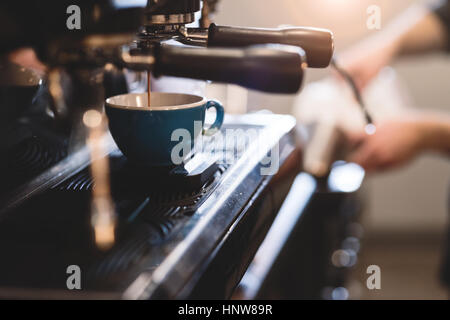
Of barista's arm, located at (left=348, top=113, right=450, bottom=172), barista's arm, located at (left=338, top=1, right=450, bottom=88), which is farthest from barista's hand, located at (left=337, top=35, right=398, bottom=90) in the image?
barista's arm, located at (left=348, top=113, right=450, bottom=172)

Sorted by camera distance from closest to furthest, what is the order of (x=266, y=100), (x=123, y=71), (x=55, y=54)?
(x=55, y=54)
(x=123, y=71)
(x=266, y=100)

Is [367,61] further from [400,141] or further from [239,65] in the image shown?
[239,65]

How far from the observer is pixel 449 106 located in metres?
2.30

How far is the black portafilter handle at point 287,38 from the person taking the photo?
0.56 metres

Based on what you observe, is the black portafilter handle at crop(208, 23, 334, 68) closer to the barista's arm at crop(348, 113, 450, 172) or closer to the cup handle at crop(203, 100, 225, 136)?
the cup handle at crop(203, 100, 225, 136)

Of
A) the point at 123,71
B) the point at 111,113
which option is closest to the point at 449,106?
the point at 123,71

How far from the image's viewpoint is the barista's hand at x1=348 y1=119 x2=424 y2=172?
3.84 ft

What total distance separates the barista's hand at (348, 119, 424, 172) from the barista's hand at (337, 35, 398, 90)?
0.17 meters

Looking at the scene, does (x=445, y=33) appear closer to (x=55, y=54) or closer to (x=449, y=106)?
(x=449, y=106)

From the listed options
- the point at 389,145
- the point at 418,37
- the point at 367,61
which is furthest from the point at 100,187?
the point at 418,37

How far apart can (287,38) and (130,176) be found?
8.3 inches

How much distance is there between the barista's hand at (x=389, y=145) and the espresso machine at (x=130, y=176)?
504 millimetres

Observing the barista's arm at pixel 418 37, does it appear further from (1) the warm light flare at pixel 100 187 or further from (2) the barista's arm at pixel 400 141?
(1) the warm light flare at pixel 100 187

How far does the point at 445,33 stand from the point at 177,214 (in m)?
1.34
